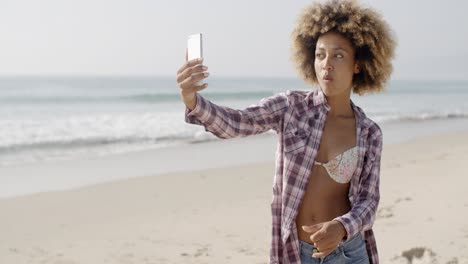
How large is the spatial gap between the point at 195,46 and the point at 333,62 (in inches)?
31.8

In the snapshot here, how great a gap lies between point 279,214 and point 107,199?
591 cm

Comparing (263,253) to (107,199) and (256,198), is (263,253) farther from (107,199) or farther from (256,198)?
(107,199)

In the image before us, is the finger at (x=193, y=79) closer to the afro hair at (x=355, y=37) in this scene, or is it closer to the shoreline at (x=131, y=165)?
the afro hair at (x=355, y=37)

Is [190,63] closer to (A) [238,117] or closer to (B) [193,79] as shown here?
(B) [193,79]

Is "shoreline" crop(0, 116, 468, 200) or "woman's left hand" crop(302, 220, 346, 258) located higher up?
"woman's left hand" crop(302, 220, 346, 258)

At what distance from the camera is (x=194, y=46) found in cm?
211

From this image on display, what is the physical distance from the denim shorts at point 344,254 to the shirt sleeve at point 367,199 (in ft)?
0.34

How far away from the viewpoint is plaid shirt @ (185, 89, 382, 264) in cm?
255

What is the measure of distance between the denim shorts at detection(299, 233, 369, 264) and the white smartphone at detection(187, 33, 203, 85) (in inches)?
36.3

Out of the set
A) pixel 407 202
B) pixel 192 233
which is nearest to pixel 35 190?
pixel 192 233

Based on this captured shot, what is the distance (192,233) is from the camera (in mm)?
6672

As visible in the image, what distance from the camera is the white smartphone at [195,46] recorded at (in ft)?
6.78

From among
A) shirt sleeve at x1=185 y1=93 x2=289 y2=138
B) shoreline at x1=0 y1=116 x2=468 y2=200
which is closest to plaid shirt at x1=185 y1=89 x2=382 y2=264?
shirt sleeve at x1=185 y1=93 x2=289 y2=138

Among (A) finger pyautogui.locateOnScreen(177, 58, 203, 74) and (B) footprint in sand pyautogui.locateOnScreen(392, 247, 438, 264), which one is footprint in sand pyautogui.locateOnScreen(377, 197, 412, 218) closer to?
(B) footprint in sand pyautogui.locateOnScreen(392, 247, 438, 264)
